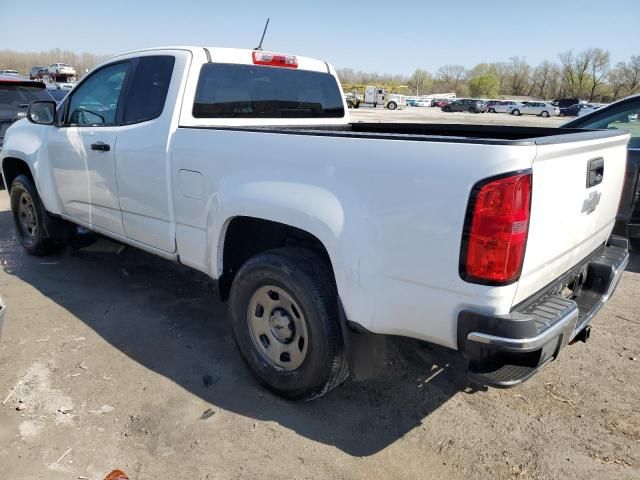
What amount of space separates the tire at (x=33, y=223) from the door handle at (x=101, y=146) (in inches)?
61.3

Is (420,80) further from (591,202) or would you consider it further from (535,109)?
(591,202)

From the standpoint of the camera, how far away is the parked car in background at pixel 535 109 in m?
58.9

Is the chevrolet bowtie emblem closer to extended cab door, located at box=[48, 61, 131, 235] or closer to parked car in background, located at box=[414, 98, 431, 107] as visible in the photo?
Answer: extended cab door, located at box=[48, 61, 131, 235]

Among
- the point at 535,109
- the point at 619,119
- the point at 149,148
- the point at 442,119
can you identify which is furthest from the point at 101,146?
the point at 535,109

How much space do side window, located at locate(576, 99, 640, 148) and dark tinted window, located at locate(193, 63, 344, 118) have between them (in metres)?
3.06

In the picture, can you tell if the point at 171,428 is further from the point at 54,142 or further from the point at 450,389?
the point at 54,142

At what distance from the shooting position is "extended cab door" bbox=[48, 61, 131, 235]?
3.93 meters

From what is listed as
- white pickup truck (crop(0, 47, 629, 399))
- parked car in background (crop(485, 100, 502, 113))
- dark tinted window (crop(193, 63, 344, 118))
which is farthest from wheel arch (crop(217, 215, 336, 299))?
parked car in background (crop(485, 100, 502, 113))

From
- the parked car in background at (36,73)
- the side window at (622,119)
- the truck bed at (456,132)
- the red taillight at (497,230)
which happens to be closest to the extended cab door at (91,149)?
the truck bed at (456,132)

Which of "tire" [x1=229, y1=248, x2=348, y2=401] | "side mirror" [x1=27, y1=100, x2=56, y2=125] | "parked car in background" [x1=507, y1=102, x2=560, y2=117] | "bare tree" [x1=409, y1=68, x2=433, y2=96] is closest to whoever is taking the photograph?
"tire" [x1=229, y1=248, x2=348, y2=401]

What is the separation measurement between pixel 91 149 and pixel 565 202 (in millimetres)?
3487

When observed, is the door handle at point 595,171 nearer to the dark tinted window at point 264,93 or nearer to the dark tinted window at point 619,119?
the dark tinted window at point 264,93

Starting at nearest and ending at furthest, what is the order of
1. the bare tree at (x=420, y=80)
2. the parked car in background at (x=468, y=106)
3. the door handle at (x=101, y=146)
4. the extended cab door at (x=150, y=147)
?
1. the extended cab door at (x=150, y=147)
2. the door handle at (x=101, y=146)
3. the parked car in background at (x=468, y=106)
4. the bare tree at (x=420, y=80)

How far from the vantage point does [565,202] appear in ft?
7.40
